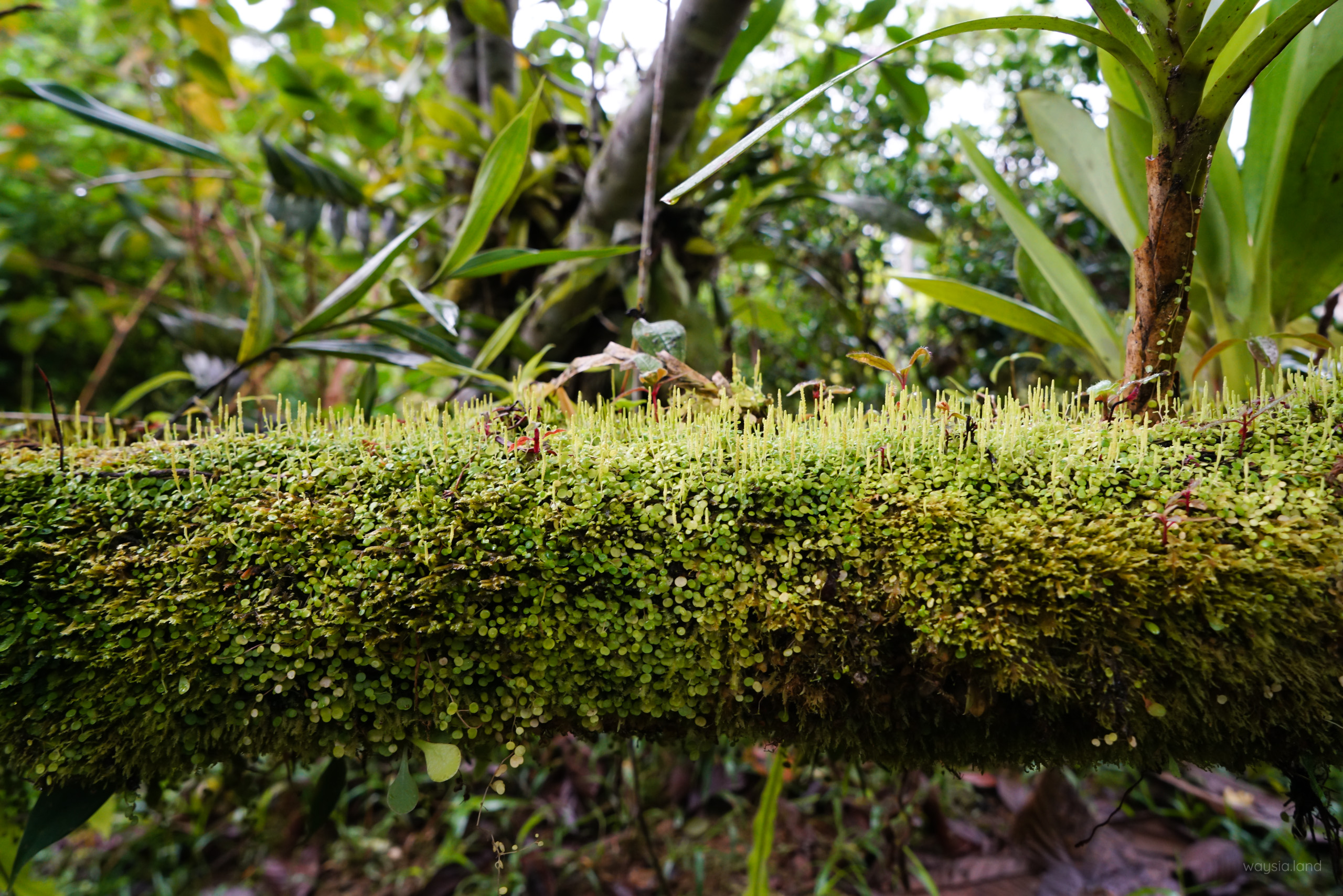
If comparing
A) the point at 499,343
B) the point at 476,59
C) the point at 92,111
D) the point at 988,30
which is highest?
the point at 476,59

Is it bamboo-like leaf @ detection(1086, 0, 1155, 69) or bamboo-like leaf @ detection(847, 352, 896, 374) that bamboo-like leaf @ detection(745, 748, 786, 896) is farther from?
bamboo-like leaf @ detection(1086, 0, 1155, 69)

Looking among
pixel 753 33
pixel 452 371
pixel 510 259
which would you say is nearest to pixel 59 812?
pixel 452 371

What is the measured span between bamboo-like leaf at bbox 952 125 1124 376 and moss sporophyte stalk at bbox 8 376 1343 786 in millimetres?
378

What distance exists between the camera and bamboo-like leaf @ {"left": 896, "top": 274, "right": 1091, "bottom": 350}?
1.05 meters

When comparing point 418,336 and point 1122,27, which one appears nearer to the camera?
point 1122,27

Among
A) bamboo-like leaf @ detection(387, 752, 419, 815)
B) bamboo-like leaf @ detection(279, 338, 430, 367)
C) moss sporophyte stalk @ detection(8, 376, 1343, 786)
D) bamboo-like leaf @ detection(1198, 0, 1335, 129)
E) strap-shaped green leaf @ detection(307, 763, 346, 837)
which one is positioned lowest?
strap-shaped green leaf @ detection(307, 763, 346, 837)

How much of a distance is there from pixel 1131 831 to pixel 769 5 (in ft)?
7.33

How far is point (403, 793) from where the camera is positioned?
0.66 m

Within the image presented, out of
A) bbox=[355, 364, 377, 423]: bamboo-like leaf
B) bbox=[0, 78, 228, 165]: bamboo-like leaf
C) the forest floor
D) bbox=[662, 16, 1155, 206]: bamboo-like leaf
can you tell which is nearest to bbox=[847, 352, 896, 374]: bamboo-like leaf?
bbox=[662, 16, 1155, 206]: bamboo-like leaf

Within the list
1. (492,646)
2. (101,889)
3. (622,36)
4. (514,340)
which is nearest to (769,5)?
(622,36)

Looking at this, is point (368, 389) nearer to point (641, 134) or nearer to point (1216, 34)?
point (641, 134)

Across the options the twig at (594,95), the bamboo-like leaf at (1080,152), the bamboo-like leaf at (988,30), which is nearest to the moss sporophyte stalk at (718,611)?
the bamboo-like leaf at (988,30)

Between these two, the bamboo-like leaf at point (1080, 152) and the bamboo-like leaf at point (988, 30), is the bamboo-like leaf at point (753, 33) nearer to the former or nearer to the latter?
the bamboo-like leaf at point (1080, 152)

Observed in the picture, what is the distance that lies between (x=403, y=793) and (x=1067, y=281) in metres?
1.19
